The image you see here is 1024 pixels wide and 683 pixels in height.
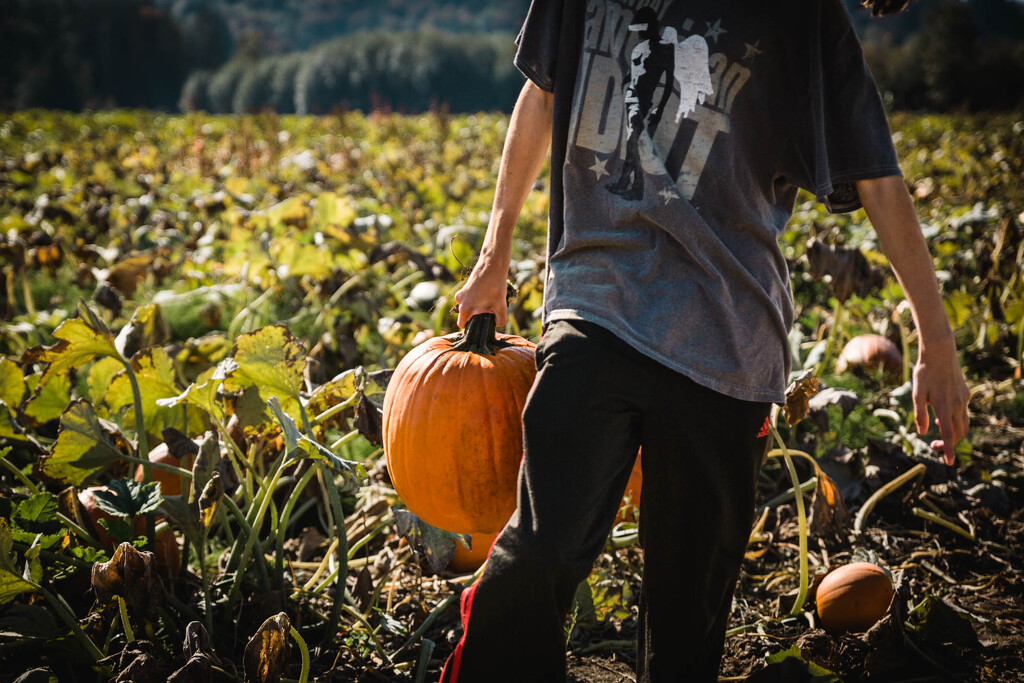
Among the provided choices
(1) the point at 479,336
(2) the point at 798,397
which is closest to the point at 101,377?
(1) the point at 479,336

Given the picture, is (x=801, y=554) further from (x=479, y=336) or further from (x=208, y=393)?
(x=208, y=393)

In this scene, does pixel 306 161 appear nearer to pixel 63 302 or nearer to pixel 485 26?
pixel 63 302

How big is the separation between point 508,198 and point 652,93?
1.12 ft

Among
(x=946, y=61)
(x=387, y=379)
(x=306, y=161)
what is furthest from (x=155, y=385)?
(x=946, y=61)

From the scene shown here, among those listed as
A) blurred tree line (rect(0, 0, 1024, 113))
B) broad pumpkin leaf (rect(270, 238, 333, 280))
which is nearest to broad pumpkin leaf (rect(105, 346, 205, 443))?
broad pumpkin leaf (rect(270, 238, 333, 280))

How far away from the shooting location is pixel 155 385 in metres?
2.00

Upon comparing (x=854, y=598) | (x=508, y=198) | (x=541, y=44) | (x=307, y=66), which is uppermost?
(x=307, y=66)

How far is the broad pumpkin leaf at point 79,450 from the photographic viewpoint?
5.47 feet

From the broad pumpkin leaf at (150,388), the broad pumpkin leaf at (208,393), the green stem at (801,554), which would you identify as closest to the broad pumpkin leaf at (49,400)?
the broad pumpkin leaf at (150,388)

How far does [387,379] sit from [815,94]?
40.9 inches

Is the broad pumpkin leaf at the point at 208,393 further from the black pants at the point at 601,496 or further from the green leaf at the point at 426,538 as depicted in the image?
the black pants at the point at 601,496

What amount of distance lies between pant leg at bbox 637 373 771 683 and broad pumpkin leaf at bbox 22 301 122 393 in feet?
4.00

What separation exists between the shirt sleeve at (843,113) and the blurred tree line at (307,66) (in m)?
10.4

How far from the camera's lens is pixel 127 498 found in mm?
1483
